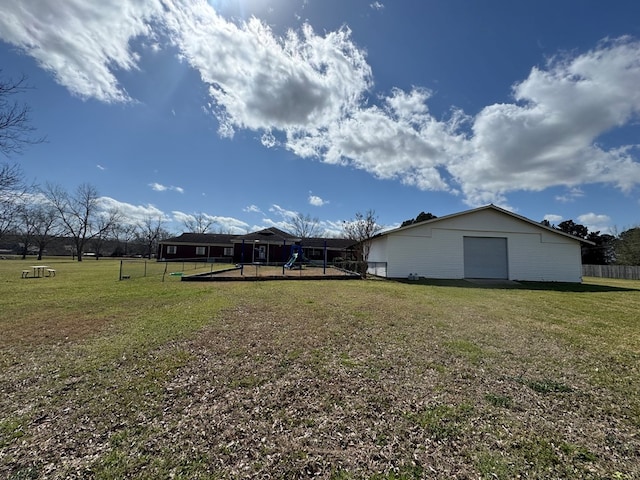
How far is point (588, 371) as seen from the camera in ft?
13.9

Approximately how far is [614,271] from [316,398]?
37167 mm

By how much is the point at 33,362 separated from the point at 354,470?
5.05 metres

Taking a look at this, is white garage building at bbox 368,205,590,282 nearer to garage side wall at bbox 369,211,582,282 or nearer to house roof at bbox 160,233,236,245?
garage side wall at bbox 369,211,582,282

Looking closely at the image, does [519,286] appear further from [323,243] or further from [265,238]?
[323,243]

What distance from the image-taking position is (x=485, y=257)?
58.5 ft

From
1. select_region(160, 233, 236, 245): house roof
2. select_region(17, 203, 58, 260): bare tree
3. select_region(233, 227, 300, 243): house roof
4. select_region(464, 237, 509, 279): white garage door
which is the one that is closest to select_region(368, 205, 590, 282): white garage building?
select_region(464, 237, 509, 279): white garage door

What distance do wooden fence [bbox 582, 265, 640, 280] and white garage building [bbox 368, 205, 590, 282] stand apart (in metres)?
14.1

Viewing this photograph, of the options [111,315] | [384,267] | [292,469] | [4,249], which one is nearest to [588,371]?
[292,469]

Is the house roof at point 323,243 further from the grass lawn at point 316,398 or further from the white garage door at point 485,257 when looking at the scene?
the grass lawn at point 316,398

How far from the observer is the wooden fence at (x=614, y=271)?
84.3ft

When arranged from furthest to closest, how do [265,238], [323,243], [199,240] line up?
[323,243] < [199,240] < [265,238]

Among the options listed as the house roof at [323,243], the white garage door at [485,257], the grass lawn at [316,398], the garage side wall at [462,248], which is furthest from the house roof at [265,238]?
the grass lawn at [316,398]

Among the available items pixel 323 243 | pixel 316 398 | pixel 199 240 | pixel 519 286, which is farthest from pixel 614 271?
pixel 199 240

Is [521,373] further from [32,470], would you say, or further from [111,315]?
[111,315]
